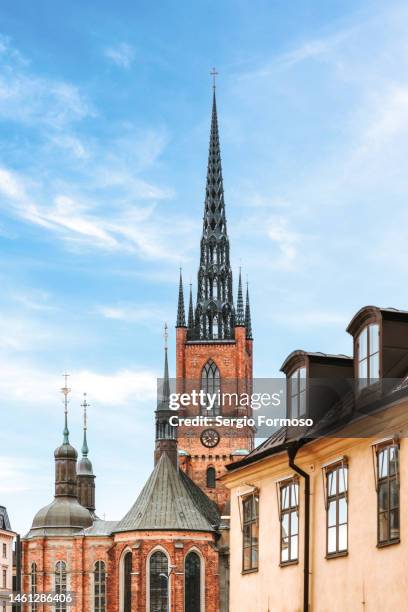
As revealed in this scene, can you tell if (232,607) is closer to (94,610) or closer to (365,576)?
(365,576)

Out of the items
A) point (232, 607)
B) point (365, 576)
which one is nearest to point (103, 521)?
point (232, 607)

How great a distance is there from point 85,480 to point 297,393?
354 ft

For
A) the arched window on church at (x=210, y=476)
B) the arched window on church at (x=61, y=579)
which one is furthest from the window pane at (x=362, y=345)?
the arched window on church at (x=210, y=476)

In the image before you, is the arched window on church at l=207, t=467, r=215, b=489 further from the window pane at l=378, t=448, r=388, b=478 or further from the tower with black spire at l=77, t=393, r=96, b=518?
the window pane at l=378, t=448, r=388, b=478

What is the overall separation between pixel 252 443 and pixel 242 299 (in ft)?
42.4

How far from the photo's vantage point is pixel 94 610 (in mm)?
103750

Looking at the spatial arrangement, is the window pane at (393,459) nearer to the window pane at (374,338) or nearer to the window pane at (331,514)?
the window pane at (374,338)

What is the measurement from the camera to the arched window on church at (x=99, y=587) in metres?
104

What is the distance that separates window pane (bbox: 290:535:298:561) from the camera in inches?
915

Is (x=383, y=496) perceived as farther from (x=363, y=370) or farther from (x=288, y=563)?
(x=288, y=563)

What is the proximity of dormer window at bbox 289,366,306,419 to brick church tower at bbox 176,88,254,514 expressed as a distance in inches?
3092

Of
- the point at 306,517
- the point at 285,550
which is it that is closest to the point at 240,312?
the point at 285,550

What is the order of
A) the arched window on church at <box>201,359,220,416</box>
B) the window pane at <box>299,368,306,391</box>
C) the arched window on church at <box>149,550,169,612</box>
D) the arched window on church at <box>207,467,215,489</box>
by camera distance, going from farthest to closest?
the arched window on church at <box>201,359,220,416</box>, the arched window on church at <box>207,467,215,489</box>, the arched window on church at <box>149,550,169,612</box>, the window pane at <box>299,368,306,391</box>

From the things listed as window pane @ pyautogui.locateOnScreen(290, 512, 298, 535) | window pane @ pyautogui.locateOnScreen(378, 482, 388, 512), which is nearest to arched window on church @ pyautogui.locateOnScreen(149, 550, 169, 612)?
window pane @ pyautogui.locateOnScreen(290, 512, 298, 535)
